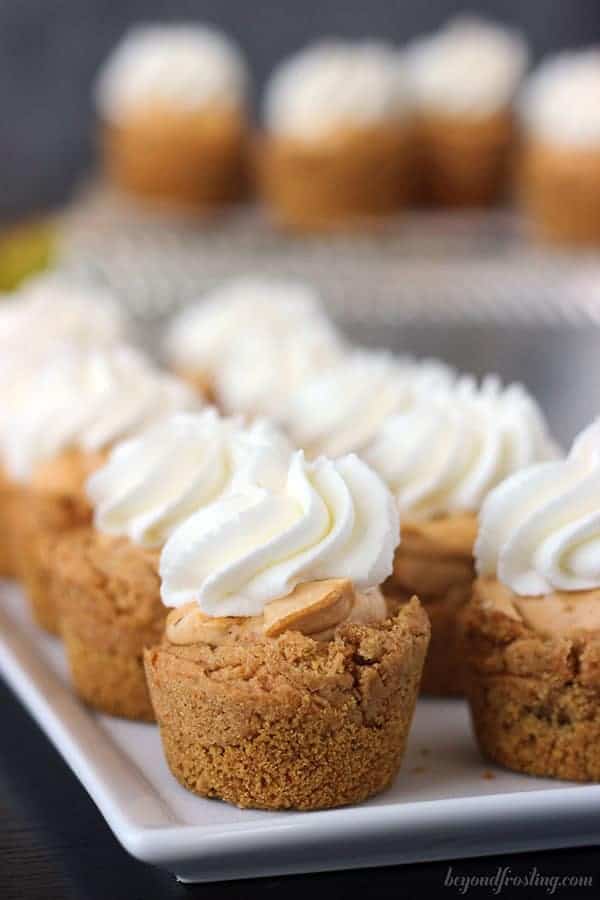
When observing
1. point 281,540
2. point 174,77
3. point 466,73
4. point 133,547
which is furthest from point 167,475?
point 466,73

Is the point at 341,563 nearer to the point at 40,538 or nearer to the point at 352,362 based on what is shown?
the point at 40,538

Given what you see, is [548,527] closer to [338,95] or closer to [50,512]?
[50,512]

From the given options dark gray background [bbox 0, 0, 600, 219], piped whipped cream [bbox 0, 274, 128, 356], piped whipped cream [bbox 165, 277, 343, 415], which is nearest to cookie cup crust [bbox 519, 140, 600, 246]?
piped whipped cream [bbox 165, 277, 343, 415]

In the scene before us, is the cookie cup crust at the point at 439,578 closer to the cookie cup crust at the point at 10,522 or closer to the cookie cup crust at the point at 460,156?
the cookie cup crust at the point at 10,522

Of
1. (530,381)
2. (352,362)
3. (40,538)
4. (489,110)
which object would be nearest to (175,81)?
(489,110)

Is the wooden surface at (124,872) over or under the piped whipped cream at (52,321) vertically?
over

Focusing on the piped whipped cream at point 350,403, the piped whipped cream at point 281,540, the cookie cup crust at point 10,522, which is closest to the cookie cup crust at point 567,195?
the piped whipped cream at point 350,403

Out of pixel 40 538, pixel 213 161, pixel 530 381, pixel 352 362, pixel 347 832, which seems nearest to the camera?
pixel 347 832
